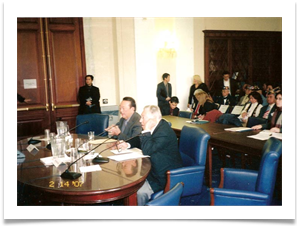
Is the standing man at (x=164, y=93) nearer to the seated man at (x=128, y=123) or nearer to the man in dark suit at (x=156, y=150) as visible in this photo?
the seated man at (x=128, y=123)

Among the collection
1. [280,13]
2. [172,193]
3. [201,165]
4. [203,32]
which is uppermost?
[203,32]

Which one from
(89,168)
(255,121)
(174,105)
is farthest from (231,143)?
(174,105)

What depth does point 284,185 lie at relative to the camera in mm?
2029

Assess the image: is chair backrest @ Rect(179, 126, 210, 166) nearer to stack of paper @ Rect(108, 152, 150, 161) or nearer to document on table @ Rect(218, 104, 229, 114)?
stack of paper @ Rect(108, 152, 150, 161)

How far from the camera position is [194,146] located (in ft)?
9.07

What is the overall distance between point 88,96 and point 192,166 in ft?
13.0

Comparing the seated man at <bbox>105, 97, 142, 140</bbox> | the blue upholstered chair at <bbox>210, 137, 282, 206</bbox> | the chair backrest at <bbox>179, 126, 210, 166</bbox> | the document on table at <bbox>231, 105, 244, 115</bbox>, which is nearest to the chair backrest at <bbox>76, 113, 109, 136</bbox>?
the seated man at <bbox>105, 97, 142, 140</bbox>

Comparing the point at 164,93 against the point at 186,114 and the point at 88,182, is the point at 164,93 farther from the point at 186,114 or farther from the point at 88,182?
the point at 88,182

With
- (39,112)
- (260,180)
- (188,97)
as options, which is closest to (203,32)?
(188,97)

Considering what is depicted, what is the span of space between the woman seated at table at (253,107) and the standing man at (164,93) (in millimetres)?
1887

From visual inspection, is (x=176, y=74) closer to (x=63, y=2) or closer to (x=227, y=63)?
(x=227, y=63)

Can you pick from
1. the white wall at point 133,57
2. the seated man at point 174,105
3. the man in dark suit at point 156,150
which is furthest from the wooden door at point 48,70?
the man in dark suit at point 156,150

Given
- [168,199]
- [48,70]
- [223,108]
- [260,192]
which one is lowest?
[260,192]
